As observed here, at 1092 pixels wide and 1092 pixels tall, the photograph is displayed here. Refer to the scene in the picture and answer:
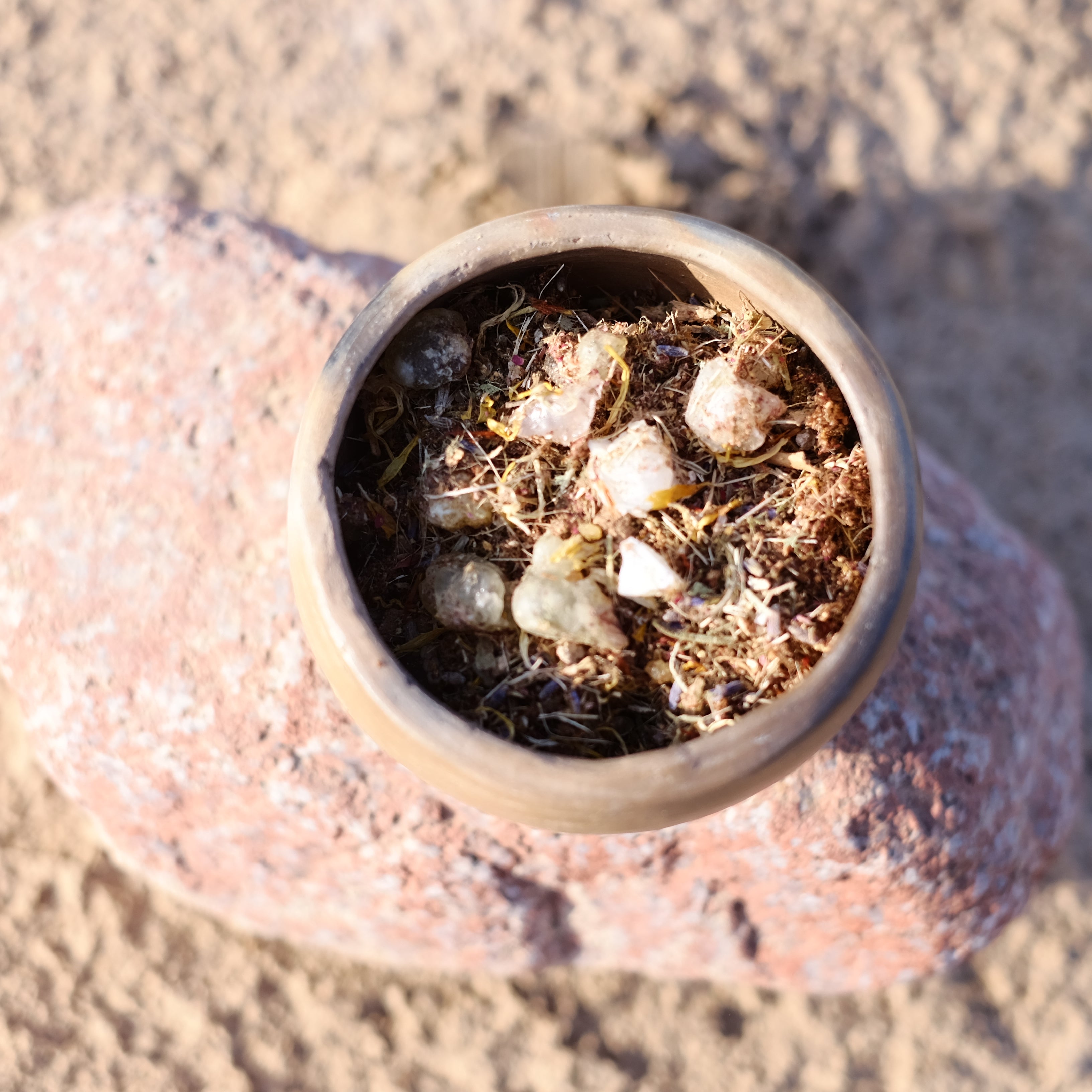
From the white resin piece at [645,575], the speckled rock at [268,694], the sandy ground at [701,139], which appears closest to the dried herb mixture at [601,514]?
the white resin piece at [645,575]

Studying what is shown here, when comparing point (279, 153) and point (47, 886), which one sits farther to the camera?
point (279, 153)

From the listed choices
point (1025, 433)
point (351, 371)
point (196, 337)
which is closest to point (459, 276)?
point (351, 371)

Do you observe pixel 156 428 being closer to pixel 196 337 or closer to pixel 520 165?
pixel 196 337

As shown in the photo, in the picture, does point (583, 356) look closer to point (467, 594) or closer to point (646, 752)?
point (467, 594)

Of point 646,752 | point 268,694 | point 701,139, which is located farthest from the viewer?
point 701,139

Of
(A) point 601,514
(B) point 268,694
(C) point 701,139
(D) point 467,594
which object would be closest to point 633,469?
(A) point 601,514

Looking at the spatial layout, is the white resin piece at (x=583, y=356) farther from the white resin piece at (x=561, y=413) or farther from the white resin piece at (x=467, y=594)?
the white resin piece at (x=467, y=594)
